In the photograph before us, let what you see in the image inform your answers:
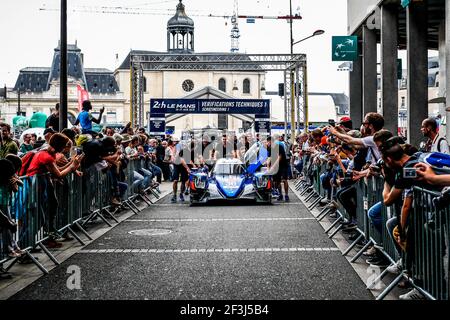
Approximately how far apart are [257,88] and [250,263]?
384 feet

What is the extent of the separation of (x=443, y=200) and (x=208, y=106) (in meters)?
30.9

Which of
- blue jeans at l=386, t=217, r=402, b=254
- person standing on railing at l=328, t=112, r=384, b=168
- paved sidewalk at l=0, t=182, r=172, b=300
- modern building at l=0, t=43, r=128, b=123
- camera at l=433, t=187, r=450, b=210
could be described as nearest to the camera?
camera at l=433, t=187, r=450, b=210

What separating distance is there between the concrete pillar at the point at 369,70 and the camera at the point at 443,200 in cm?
2414

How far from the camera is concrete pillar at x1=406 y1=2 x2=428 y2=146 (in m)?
21.7

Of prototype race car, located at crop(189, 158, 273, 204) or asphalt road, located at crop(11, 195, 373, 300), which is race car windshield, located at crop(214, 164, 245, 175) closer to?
prototype race car, located at crop(189, 158, 273, 204)

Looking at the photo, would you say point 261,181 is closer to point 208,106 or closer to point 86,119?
point 86,119

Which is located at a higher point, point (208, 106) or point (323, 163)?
point (208, 106)

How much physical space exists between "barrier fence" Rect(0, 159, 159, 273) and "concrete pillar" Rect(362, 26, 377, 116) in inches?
640

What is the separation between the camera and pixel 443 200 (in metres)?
5.39

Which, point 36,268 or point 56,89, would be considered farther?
point 56,89

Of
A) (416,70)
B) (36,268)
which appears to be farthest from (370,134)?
(416,70)

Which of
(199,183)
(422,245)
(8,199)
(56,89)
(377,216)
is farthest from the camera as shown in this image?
(56,89)

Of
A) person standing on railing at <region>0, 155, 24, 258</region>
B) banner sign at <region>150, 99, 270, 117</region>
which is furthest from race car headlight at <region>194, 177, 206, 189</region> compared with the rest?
banner sign at <region>150, 99, 270, 117</region>
